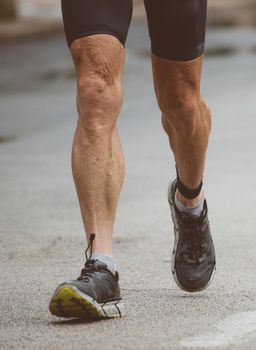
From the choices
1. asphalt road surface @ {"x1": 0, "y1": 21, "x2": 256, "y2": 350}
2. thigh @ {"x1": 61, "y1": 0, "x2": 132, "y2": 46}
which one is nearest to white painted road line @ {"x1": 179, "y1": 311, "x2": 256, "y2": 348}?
asphalt road surface @ {"x1": 0, "y1": 21, "x2": 256, "y2": 350}

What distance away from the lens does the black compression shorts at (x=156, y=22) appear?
16.2 ft

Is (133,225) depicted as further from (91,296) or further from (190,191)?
(91,296)

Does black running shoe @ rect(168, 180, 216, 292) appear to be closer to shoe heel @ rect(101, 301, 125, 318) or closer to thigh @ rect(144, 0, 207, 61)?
shoe heel @ rect(101, 301, 125, 318)

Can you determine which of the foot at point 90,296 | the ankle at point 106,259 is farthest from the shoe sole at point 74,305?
the ankle at point 106,259

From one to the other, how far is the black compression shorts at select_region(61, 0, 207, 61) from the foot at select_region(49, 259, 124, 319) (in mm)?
865

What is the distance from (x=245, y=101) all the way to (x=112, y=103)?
844 centimetres

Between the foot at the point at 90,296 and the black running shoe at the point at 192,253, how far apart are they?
1.69 ft

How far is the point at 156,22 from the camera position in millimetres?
5109

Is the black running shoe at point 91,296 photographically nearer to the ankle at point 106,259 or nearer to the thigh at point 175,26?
the ankle at point 106,259

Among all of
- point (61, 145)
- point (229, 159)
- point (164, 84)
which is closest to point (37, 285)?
point (164, 84)

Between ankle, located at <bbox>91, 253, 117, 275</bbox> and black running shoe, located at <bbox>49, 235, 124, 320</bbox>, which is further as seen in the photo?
ankle, located at <bbox>91, 253, 117, 275</bbox>

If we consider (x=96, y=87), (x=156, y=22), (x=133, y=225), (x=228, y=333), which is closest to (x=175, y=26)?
(x=156, y=22)

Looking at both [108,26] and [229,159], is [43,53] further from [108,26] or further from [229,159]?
[108,26]

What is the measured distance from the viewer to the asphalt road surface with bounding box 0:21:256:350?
15.2ft
